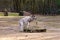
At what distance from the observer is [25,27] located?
4.46 metres

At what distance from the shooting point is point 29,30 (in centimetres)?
449

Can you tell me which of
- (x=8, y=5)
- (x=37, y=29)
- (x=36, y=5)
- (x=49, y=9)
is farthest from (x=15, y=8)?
(x=37, y=29)

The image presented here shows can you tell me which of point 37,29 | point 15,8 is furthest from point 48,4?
point 37,29

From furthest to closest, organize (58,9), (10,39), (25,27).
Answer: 1. (58,9)
2. (25,27)
3. (10,39)

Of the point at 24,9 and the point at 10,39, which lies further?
the point at 24,9

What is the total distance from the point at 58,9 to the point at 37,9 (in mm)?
1139

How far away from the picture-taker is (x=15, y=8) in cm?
1146

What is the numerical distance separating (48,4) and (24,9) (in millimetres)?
1357

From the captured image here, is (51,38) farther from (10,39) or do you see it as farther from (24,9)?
(24,9)

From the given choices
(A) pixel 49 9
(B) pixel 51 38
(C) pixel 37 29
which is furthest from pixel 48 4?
(B) pixel 51 38

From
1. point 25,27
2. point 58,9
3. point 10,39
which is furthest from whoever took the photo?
point 58,9

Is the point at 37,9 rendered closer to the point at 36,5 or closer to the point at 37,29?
the point at 36,5

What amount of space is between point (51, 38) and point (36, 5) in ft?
25.1

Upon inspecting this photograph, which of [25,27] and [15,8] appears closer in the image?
[25,27]
